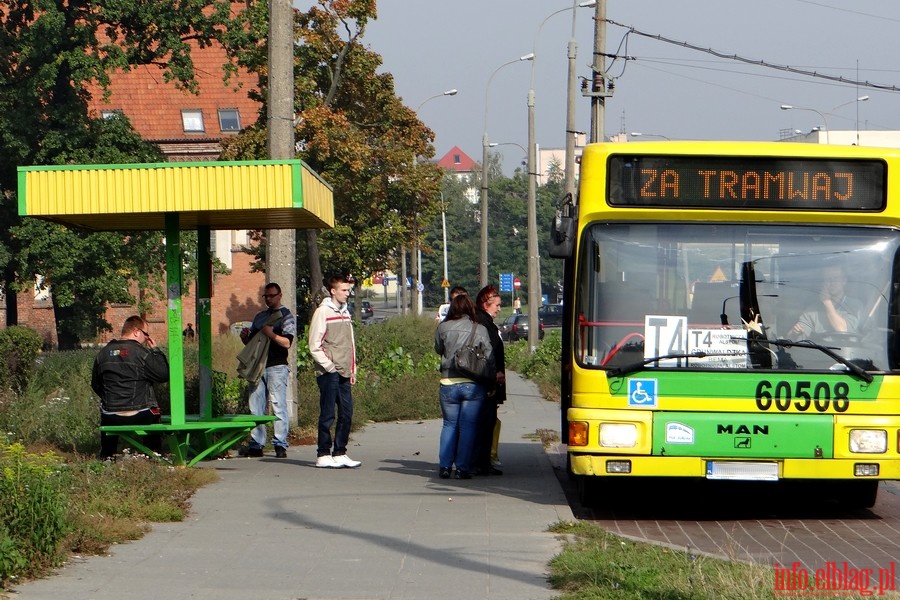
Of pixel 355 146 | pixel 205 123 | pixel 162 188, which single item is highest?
pixel 205 123

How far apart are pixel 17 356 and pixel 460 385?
894 cm

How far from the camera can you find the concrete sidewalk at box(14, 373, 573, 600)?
22.3 feet

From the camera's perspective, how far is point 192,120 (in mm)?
55250

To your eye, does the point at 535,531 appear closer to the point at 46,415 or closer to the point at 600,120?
the point at 46,415

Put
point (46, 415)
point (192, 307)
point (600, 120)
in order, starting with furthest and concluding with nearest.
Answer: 1. point (192, 307)
2. point (600, 120)
3. point (46, 415)

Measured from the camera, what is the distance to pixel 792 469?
29.2 ft

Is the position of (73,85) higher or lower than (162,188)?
higher

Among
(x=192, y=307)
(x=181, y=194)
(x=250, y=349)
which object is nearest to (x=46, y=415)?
(x=250, y=349)

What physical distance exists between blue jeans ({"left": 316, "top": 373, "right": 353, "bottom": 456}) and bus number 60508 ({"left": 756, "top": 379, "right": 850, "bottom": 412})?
4319mm

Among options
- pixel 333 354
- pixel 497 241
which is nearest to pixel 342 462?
pixel 333 354

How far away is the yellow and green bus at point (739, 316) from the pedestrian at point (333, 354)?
10.1 feet

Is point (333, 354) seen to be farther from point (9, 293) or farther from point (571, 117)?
point (9, 293)

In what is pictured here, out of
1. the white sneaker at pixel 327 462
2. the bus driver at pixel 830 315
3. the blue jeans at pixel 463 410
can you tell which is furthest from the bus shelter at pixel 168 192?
the bus driver at pixel 830 315

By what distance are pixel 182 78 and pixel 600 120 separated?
12533 mm
